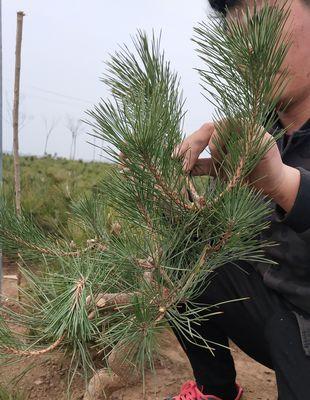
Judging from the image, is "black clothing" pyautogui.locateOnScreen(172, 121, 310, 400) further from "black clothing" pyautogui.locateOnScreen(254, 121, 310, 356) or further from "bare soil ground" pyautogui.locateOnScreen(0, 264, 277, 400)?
"bare soil ground" pyautogui.locateOnScreen(0, 264, 277, 400)

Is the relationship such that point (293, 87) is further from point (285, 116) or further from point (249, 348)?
point (249, 348)

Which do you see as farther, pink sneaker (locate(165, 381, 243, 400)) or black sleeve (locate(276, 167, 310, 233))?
pink sneaker (locate(165, 381, 243, 400))

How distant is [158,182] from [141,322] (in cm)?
19

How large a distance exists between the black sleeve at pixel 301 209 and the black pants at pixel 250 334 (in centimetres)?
23

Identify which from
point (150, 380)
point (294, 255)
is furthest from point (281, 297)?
point (150, 380)

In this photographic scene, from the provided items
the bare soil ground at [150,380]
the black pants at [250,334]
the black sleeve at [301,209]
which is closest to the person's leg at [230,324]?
the black pants at [250,334]

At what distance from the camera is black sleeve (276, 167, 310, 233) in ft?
1.99

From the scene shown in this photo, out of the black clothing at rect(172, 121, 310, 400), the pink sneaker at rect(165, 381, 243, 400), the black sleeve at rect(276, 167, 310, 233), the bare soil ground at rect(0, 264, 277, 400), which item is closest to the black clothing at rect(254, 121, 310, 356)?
the black clothing at rect(172, 121, 310, 400)

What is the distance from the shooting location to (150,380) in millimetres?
1320

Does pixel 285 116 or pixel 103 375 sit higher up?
pixel 285 116

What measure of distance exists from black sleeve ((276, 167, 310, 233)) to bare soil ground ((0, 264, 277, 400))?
770mm

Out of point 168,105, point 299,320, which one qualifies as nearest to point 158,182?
point 168,105

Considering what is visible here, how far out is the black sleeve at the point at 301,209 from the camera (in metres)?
0.61

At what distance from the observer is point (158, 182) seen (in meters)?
0.58
